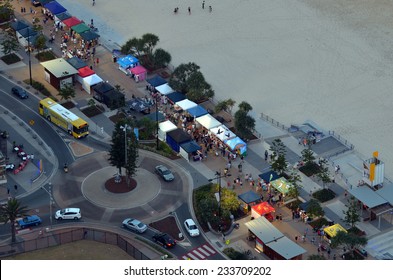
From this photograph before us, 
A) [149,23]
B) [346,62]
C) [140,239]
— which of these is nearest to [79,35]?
[149,23]

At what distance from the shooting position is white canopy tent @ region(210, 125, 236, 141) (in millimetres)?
105688

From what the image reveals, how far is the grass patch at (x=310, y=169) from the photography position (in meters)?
101

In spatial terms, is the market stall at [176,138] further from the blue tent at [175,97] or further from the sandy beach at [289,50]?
the sandy beach at [289,50]

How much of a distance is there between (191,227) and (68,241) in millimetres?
13379

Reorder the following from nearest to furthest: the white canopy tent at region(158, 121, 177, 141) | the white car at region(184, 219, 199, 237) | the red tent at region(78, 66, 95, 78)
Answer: the white car at region(184, 219, 199, 237) → the white canopy tent at region(158, 121, 177, 141) → the red tent at region(78, 66, 95, 78)

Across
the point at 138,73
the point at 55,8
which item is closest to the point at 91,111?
the point at 138,73

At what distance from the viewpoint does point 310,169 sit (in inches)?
4016

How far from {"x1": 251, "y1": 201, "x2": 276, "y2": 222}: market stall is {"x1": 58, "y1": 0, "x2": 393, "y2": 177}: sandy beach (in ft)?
59.2

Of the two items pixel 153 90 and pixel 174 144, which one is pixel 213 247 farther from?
pixel 153 90

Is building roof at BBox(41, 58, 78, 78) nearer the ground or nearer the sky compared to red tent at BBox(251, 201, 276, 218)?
nearer the sky

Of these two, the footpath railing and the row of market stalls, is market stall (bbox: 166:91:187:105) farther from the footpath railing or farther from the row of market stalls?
the footpath railing

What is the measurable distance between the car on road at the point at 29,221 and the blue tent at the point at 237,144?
2656 cm

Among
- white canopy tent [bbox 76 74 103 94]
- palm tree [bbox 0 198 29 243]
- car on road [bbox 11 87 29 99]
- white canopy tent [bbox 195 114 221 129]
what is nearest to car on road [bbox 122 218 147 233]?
palm tree [bbox 0 198 29 243]

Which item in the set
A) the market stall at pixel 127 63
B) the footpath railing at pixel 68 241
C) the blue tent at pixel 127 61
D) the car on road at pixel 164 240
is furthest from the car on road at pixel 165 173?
the blue tent at pixel 127 61
